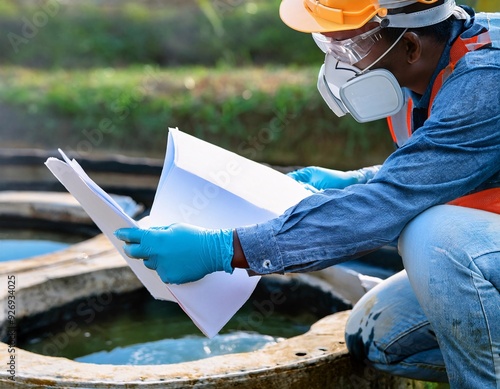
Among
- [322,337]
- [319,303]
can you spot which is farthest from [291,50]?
[322,337]

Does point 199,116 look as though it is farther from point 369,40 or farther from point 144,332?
point 369,40

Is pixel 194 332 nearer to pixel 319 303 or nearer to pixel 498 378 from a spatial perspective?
pixel 319 303

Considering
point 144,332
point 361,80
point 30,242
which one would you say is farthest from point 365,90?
point 30,242

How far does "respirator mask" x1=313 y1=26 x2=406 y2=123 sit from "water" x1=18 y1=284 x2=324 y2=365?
3.42 ft

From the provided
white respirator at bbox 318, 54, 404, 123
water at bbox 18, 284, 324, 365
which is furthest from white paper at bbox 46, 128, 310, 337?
water at bbox 18, 284, 324, 365

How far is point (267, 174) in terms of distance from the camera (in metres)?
1.83

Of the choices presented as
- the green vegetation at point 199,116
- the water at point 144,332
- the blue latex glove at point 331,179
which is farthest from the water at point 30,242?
the green vegetation at point 199,116

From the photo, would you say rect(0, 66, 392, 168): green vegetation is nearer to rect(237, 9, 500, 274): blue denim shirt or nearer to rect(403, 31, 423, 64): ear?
rect(403, 31, 423, 64): ear

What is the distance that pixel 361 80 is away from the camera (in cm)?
168

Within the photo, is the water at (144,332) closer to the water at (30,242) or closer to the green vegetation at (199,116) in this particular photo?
the water at (30,242)

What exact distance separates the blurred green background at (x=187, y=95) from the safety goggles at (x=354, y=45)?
218 inches

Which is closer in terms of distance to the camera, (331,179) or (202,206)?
(202,206)

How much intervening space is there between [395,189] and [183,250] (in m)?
0.42

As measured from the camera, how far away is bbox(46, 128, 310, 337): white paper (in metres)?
1.63
